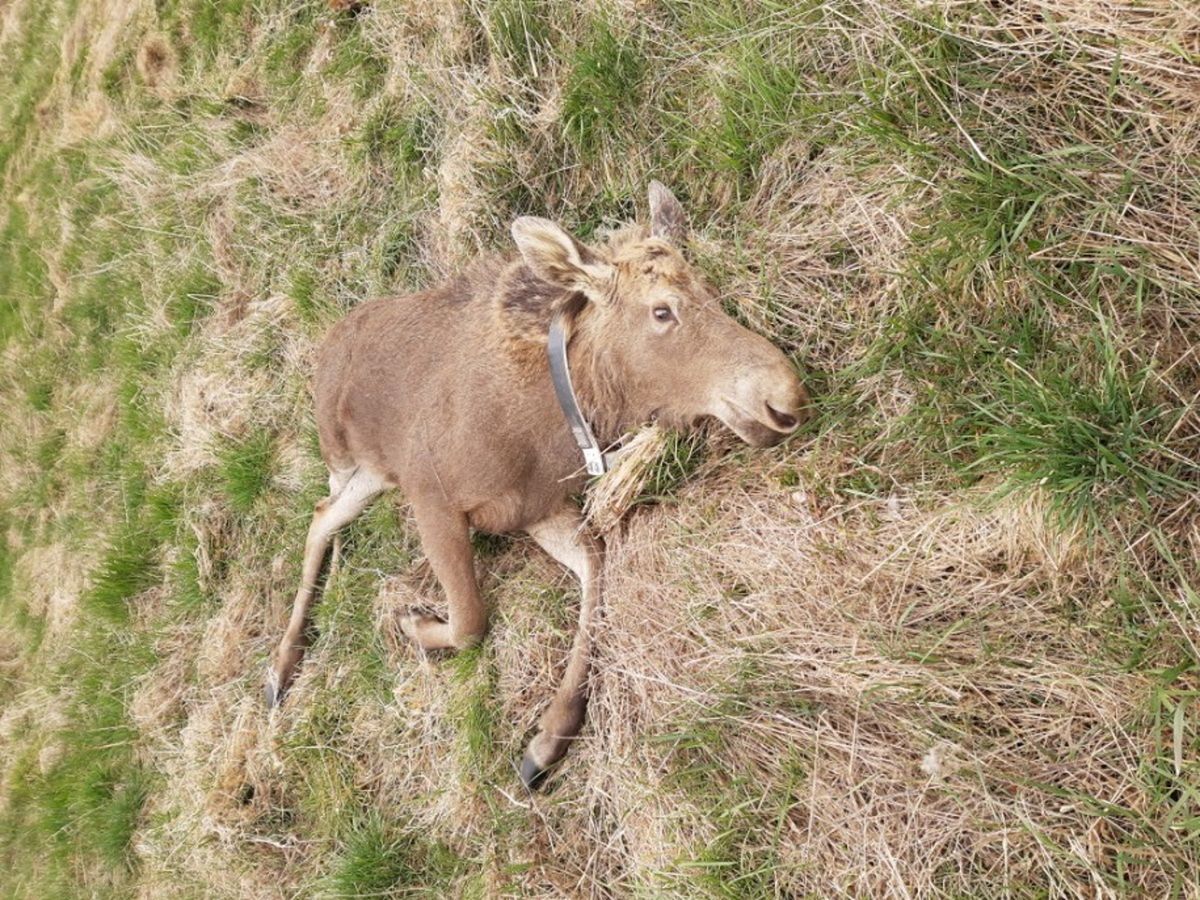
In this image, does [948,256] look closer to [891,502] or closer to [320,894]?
[891,502]

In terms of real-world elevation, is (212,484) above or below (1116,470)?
below

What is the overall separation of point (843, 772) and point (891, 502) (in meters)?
1.12

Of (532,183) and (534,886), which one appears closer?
(534,886)

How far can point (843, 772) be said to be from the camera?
378 cm

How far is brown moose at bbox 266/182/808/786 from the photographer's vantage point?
175 inches

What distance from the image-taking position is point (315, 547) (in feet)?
21.2

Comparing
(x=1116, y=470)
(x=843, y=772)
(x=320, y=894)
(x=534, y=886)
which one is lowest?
(x=320, y=894)

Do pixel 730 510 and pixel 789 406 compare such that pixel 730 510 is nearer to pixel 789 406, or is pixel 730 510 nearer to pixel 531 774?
pixel 789 406

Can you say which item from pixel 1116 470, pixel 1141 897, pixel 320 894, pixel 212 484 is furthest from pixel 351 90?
pixel 1141 897

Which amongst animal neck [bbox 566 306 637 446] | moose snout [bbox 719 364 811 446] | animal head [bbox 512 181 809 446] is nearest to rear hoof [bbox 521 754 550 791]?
animal neck [bbox 566 306 637 446]

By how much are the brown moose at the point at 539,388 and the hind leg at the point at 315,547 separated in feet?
1.56

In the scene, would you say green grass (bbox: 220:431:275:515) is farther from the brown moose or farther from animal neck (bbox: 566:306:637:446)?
animal neck (bbox: 566:306:637:446)

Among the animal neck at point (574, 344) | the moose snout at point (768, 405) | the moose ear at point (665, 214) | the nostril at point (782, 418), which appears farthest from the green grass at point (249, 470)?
the nostril at point (782, 418)

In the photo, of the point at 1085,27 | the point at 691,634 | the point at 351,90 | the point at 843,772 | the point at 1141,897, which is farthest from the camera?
the point at 351,90
